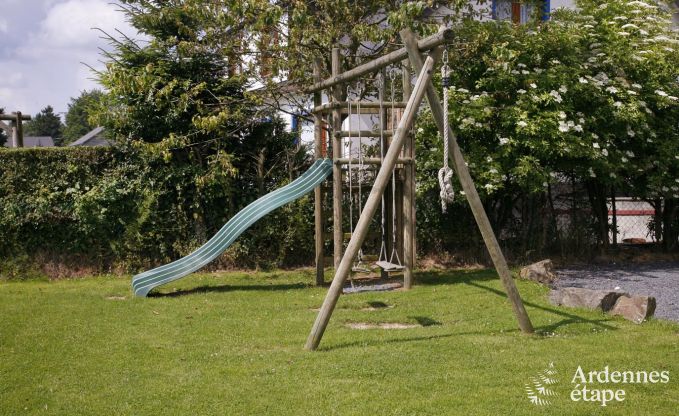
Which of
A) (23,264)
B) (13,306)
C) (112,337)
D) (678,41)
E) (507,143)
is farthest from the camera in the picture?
(678,41)

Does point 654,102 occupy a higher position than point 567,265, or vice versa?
point 654,102

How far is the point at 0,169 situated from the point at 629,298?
10392 millimetres

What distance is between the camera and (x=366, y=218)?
7047 mm

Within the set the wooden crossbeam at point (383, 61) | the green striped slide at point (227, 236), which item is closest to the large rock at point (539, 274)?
the green striped slide at point (227, 236)

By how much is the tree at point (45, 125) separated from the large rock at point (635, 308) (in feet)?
335

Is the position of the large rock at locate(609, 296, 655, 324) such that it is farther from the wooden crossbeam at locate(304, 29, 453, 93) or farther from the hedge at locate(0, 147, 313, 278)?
the hedge at locate(0, 147, 313, 278)

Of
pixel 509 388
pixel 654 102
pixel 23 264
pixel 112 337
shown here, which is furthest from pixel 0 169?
pixel 654 102

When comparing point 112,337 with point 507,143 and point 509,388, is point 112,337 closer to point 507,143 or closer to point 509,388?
point 509,388

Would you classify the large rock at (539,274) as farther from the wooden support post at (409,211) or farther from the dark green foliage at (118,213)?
the dark green foliage at (118,213)

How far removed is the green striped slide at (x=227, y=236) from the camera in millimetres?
10258

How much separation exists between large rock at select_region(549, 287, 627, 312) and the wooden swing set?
143 cm

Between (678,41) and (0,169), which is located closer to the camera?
(0,169)

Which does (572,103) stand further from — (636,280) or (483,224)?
(483,224)

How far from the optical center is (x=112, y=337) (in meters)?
7.60
